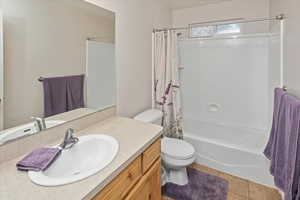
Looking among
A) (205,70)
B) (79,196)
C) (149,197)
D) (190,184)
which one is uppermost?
(205,70)

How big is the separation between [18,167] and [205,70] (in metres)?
2.63

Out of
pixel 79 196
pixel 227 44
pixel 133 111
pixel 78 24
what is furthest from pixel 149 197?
pixel 227 44

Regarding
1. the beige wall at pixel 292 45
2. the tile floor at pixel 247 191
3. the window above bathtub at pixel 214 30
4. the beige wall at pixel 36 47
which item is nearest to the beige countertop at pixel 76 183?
the beige wall at pixel 36 47

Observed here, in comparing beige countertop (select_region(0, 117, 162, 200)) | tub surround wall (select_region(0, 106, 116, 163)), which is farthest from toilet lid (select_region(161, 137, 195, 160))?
tub surround wall (select_region(0, 106, 116, 163))

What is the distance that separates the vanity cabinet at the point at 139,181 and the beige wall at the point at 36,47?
0.67 m

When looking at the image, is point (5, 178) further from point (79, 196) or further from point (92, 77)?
point (92, 77)

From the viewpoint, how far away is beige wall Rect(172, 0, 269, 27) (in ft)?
7.64

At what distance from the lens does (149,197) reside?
119 cm

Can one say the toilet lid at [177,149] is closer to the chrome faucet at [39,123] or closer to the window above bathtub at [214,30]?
the chrome faucet at [39,123]

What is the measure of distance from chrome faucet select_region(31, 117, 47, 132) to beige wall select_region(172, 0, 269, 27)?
258 centimetres

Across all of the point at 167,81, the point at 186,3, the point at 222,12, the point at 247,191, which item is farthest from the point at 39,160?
the point at 222,12

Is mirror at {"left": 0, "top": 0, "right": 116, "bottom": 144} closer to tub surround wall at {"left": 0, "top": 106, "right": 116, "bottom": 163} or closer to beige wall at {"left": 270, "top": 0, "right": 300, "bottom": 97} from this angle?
tub surround wall at {"left": 0, "top": 106, "right": 116, "bottom": 163}

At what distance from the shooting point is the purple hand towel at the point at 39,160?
796 mm

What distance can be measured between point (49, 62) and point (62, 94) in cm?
24
